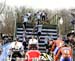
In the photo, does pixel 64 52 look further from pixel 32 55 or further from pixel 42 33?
pixel 42 33

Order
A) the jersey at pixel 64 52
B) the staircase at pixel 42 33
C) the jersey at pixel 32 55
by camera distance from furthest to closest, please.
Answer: the staircase at pixel 42 33 → the jersey at pixel 32 55 → the jersey at pixel 64 52

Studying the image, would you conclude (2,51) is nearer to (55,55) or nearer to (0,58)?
(0,58)

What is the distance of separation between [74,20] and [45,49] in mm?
4564

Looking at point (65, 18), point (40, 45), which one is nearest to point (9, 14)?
point (65, 18)

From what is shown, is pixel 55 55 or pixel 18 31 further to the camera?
pixel 18 31

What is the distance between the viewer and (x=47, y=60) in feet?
45.1

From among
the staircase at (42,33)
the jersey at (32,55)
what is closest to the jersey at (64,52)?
the jersey at (32,55)

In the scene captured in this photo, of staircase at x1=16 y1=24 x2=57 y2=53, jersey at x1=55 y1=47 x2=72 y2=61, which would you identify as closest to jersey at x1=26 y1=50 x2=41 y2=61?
jersey at x1=55 y1=47 x2=72 y2=61

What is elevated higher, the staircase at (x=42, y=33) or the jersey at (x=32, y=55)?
the staircase at (x=42, y=33)

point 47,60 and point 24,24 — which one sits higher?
point 24,24

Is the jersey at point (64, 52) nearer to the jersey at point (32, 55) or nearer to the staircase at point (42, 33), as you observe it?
the jersey at point (32, 55)

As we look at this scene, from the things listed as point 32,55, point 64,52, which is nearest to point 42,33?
point 32,55

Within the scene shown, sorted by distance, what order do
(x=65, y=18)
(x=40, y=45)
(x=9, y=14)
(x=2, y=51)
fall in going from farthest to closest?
1. (x=9, y=14)
2. (x=65, y=18)
3. (x=40, y=45)
4. (x=2, y=51)

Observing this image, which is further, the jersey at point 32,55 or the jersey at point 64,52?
the jersey at point 32,55
